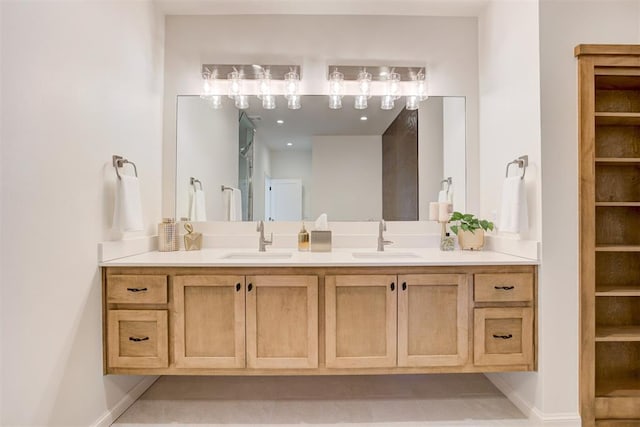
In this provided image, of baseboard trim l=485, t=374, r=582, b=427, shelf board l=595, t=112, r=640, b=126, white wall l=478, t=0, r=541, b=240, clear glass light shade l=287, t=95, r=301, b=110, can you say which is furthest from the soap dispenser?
shelf board l=595, t=112, r=640, b=126

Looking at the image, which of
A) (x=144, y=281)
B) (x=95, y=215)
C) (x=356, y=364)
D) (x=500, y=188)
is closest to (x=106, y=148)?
(x=95, y=215)

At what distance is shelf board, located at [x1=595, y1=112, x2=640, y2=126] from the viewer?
1802 mm

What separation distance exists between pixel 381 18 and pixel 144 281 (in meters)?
2.43

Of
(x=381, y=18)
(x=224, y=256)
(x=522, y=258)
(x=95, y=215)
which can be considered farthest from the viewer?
(x=381, y=18)

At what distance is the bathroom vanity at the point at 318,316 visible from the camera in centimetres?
178

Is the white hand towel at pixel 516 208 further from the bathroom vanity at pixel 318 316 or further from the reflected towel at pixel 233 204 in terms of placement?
the reflected towel at pixel 233 204

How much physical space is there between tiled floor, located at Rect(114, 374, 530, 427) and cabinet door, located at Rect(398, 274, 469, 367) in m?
0.38

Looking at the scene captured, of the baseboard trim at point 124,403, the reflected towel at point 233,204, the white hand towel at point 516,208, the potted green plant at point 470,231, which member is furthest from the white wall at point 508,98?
the baseboard trim at point 124,403

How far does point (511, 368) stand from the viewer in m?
1.82

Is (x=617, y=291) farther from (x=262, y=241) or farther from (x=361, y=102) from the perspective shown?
(x=262, y=241)

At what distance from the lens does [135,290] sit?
5.86 feet

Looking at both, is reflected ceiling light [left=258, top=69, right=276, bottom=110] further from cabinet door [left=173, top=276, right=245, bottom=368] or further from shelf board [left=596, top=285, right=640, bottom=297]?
shelf board [left=596, top=285, right=640, bottom=297]

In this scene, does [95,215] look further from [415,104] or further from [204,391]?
[415,104]

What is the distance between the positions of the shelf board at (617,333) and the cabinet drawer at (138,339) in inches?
93.3
